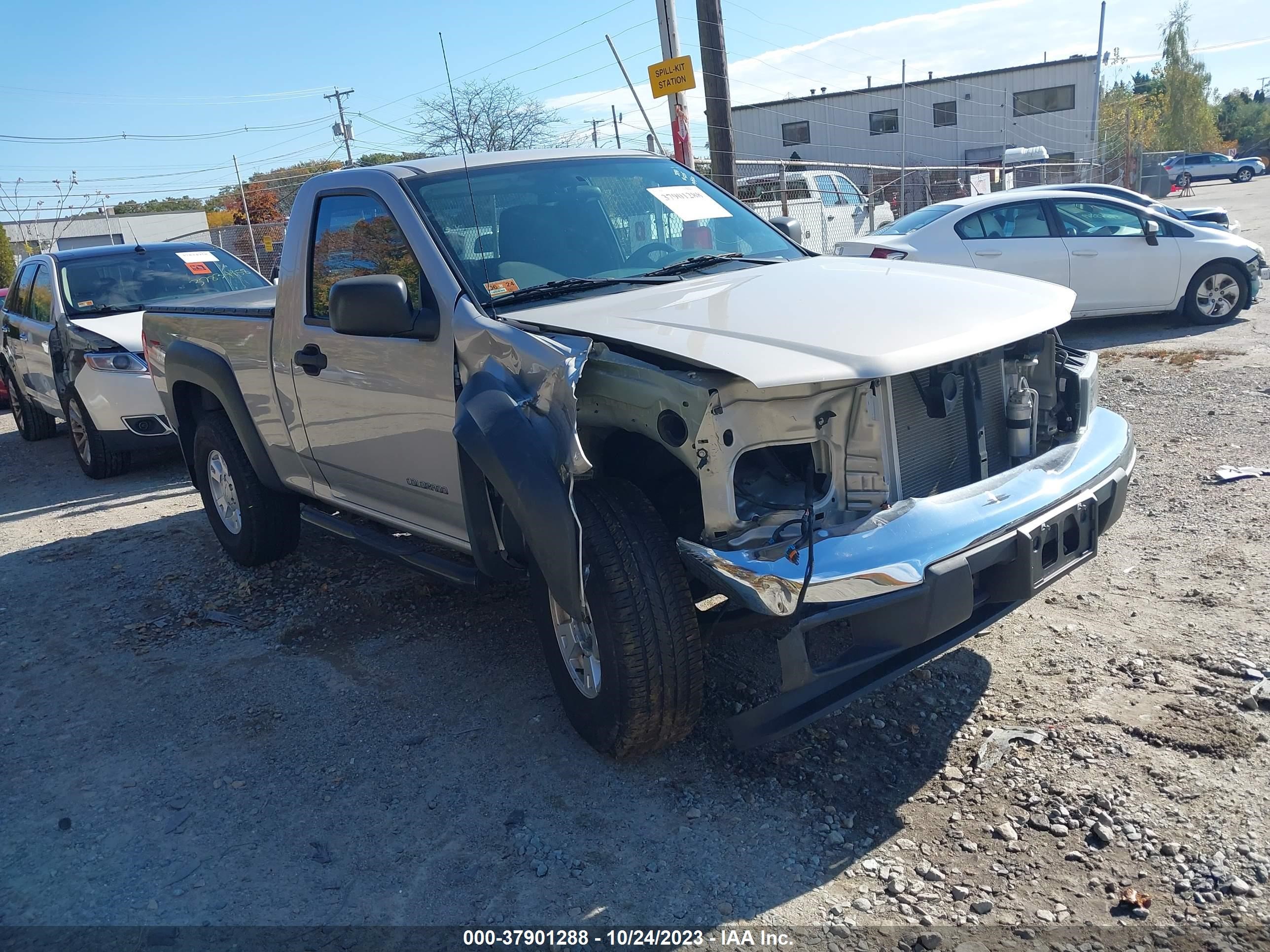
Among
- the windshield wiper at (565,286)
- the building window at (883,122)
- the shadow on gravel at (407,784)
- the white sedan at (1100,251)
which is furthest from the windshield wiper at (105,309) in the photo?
the building window at (883,122)

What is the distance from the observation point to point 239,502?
5.55 meters

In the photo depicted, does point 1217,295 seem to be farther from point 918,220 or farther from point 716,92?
point 716,92

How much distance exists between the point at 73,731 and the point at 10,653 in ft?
3.89

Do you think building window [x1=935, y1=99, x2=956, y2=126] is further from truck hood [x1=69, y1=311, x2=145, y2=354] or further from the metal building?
truck hood [x1=69, y1=311, x2=145, y2=354]

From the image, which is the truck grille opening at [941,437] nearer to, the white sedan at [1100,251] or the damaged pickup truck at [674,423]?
the damaged pickup truck at [674,423]

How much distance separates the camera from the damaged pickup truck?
9.29 feet

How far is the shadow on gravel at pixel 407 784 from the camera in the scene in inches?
113

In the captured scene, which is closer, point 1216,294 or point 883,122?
point 1216,294

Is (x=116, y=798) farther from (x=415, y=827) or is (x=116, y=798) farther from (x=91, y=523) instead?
(x=91, y=523)

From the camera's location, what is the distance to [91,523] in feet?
23.5

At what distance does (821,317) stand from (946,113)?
4348 cm

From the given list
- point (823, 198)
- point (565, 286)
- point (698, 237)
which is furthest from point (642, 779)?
point (823, 198)

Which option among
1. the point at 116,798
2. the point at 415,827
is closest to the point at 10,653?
the point at 116,798

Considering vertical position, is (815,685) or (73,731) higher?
(815,685)
